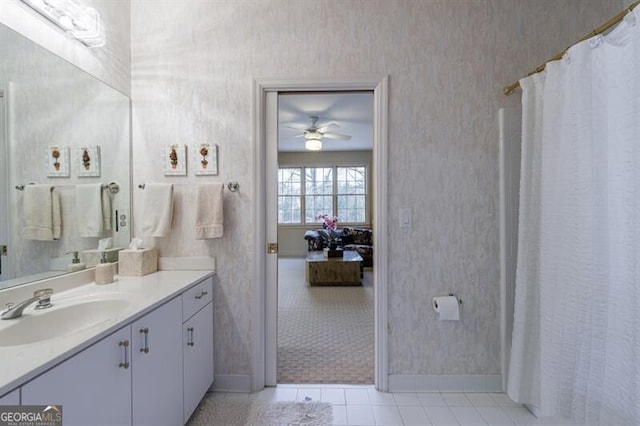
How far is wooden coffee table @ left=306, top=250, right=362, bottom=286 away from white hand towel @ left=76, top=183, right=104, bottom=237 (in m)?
3.22

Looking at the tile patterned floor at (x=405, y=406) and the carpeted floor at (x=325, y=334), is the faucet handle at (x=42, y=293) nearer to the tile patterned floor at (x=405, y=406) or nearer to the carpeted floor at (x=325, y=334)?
→ the tile patterned floor at (x=405, y=406)

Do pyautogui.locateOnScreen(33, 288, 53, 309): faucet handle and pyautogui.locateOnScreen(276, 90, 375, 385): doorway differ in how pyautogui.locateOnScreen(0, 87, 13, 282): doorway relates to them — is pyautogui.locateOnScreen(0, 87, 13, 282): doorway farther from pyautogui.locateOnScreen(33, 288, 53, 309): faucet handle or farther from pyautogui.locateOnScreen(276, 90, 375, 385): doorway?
pyautogui.locateOnScreen(276, 90, 375, 385): doorway

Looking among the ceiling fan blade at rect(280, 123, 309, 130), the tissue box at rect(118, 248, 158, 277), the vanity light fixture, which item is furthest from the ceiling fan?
the tissue box at rect(118, 248, 158, 277)

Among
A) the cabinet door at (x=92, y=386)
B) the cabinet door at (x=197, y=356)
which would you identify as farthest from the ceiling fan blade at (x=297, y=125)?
the cabinet door at (x=92, y=386)

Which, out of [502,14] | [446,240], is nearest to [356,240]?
[446,240]

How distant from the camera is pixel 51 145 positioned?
1464 mm

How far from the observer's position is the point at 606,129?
3.94 ft

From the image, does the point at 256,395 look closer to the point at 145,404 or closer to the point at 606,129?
the point at 145,404

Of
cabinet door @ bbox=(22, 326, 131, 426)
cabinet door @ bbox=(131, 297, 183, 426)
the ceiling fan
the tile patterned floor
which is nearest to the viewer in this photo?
cabinet door @ bbox=(22, 326, 131, 426)

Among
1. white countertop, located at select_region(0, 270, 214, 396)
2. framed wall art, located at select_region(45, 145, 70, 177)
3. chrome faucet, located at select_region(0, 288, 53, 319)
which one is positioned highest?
framed wall art, located at select_region(45, 145, 70, 177)

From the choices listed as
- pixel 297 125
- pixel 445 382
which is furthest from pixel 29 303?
pixel 297 125

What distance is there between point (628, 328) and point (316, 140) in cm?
432

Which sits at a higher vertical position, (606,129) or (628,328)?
(606,129)

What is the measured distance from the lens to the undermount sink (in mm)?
1094
